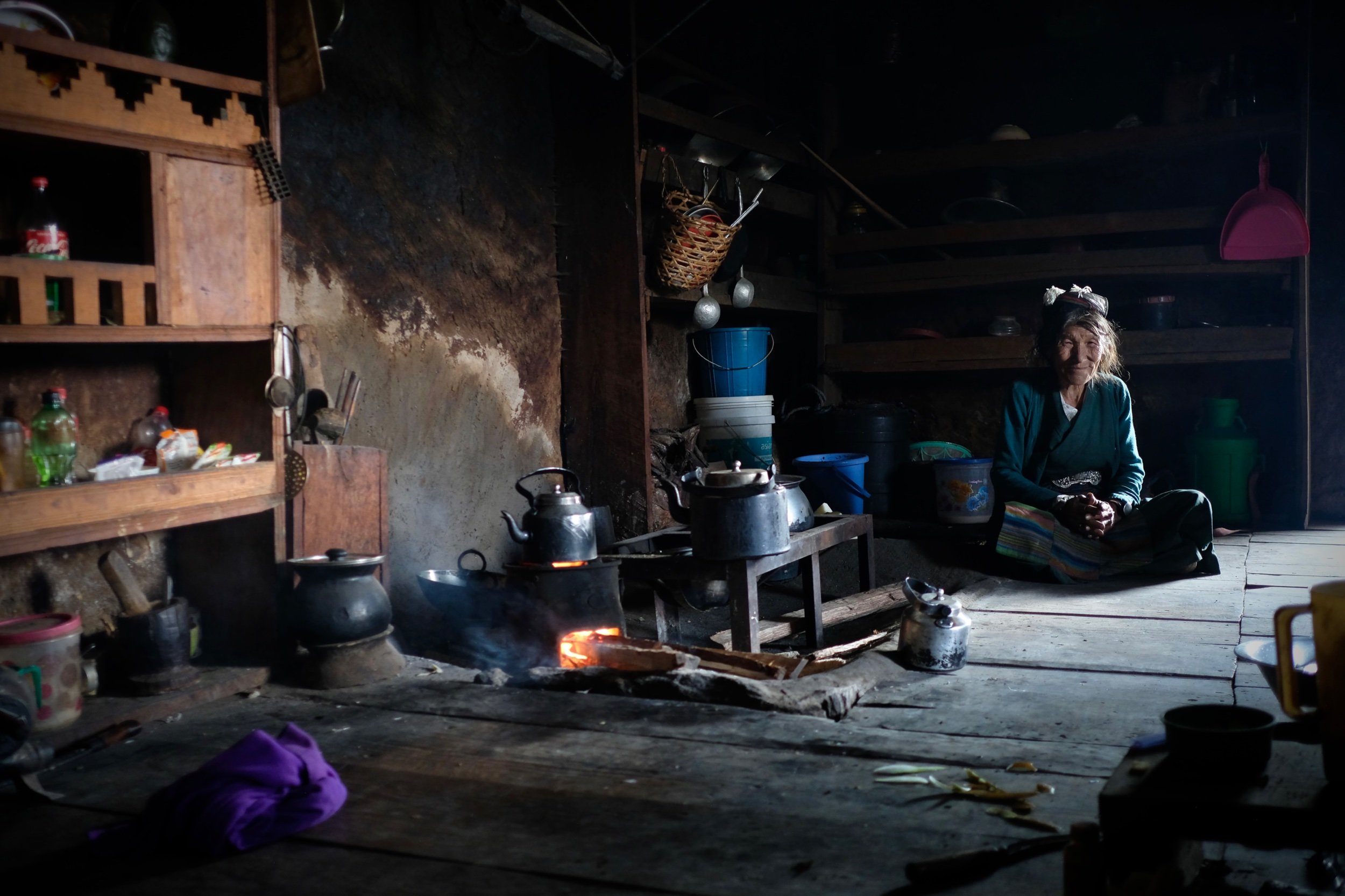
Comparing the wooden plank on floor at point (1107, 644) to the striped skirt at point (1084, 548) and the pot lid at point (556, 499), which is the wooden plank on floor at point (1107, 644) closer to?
the striped skirt at point (1084, 548)

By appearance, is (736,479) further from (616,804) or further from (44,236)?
(44,236)

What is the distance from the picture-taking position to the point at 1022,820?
197 centimetres

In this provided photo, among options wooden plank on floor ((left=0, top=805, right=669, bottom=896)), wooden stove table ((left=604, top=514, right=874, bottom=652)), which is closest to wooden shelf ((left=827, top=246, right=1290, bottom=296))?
wooden stove table ((left=604, top=514, right=874, bottom=652))

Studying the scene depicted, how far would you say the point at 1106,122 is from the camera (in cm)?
705

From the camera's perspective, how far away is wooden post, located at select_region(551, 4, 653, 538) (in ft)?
17.3

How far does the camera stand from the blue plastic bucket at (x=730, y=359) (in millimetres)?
6285

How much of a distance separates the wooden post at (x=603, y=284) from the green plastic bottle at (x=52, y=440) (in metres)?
A: 2.90

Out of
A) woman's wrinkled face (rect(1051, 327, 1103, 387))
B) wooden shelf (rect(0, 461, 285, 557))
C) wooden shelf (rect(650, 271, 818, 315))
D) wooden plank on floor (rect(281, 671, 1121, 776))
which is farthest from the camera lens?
wooden shelf (rect(650, 271, 818, 315))

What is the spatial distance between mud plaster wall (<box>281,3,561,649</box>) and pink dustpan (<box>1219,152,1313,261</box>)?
4.10m

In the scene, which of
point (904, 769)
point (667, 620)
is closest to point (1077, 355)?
point (667, 620)

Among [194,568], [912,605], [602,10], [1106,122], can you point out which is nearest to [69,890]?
[194,568]

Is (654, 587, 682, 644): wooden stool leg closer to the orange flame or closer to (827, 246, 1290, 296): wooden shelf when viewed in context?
the orange flame

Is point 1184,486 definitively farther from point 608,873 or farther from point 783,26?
point 608,873

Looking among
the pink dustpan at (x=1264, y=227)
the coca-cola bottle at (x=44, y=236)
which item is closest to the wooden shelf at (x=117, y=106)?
the coca-cola bottle at (x=44, y=236)
